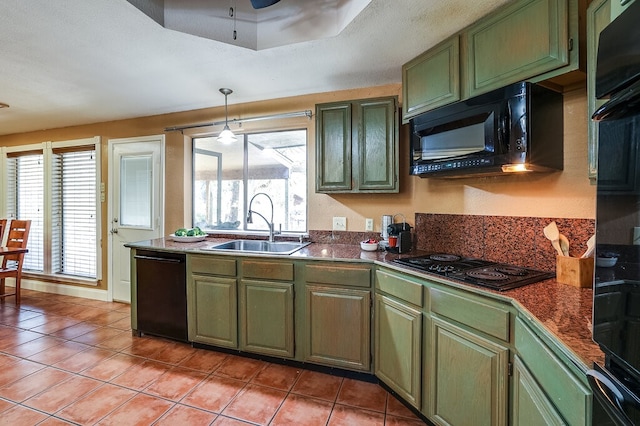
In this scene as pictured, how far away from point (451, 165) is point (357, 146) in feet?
2.77

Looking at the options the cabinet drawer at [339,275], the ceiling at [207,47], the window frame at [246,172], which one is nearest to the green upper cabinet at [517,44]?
the ceiling at [207,47]

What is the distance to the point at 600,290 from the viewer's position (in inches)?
28.5

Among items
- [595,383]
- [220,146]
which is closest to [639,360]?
[595,383]

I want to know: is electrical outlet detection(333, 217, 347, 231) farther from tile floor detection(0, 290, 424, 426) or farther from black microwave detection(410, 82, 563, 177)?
tile floor detection(0, 290, 424, 426)

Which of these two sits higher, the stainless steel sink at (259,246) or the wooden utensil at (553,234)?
the wooden utensil at (553,234)

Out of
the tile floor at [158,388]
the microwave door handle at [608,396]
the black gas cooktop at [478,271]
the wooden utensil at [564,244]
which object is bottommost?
the tile floor at [158,388]

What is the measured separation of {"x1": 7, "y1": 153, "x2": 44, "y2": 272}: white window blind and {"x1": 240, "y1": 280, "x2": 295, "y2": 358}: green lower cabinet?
3.82 m

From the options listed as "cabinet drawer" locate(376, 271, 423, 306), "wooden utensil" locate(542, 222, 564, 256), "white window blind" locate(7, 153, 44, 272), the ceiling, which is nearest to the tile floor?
"cabinet drawer" locate(376, 271, 423, 306)

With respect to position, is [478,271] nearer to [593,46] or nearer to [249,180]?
[593,46]

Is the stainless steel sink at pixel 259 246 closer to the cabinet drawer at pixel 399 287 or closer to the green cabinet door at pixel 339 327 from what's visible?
the green cabinet door at pixel 339 327

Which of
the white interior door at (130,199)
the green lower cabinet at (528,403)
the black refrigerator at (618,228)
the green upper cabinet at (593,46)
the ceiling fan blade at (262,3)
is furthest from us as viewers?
the white interior door at (130,199)

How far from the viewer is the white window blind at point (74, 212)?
154 inches

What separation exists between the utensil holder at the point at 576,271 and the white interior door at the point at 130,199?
361 centimetres

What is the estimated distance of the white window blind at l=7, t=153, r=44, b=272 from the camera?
4238mm
